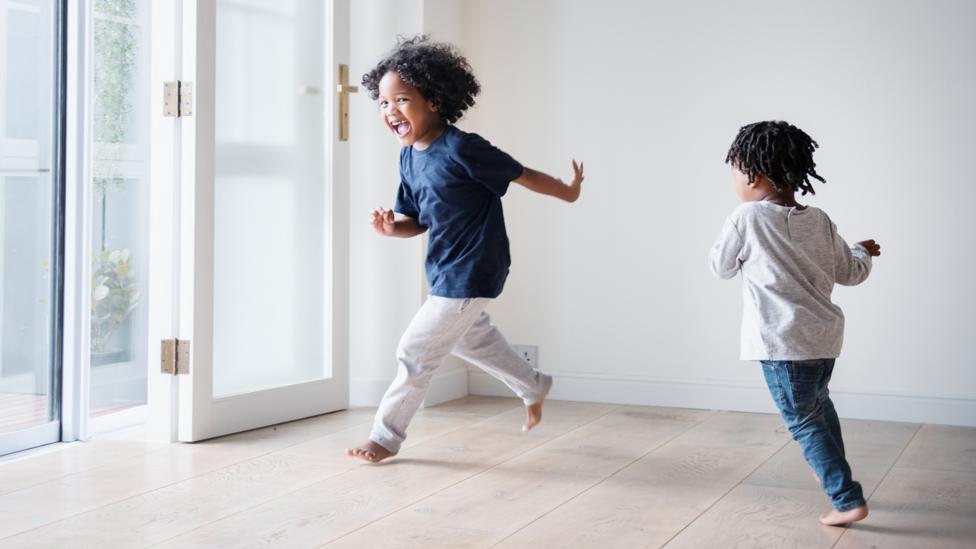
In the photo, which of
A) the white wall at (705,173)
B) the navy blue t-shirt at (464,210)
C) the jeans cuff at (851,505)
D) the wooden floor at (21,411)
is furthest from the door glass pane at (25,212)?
the jeans cuff at (851,505)

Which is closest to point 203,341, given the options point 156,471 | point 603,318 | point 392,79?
point 156,471

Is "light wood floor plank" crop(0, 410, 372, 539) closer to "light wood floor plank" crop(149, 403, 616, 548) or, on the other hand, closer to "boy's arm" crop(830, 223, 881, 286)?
"light wood floor plank" crop(149, 403, 616, 548)

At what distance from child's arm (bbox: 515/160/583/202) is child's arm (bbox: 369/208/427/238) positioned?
0.31 meters

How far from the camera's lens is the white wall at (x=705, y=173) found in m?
3.12

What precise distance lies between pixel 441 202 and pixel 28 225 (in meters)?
1.19

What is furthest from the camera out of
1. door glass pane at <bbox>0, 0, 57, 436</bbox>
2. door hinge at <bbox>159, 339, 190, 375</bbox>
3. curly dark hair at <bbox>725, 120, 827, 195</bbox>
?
door hinge at <bbox>159, 339, 190, 375</bbox>

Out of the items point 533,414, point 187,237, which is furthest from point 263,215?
point 533,414

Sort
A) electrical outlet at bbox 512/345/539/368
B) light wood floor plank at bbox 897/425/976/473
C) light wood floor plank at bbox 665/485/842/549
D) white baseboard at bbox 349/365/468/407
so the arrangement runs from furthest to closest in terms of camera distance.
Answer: electrical outlet at bbox 512/345/539/368, white baseboard at bbox 349/365/468/407, light wood floor plank at bbox 897/425/976/473, light wood floor plank at bbox 665/485/842/549

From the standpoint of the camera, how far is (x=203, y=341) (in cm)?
282

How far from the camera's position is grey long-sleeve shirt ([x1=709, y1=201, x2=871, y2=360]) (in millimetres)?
2043

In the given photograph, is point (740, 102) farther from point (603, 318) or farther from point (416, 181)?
point (416, 181)

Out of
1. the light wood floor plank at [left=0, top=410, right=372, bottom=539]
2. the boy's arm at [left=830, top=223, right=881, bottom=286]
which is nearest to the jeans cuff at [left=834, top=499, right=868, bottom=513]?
the boy's arm at [left=830, top=223, right=881, bottom=286]

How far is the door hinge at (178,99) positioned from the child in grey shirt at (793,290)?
1511 millimetres

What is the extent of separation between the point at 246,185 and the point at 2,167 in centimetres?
65
